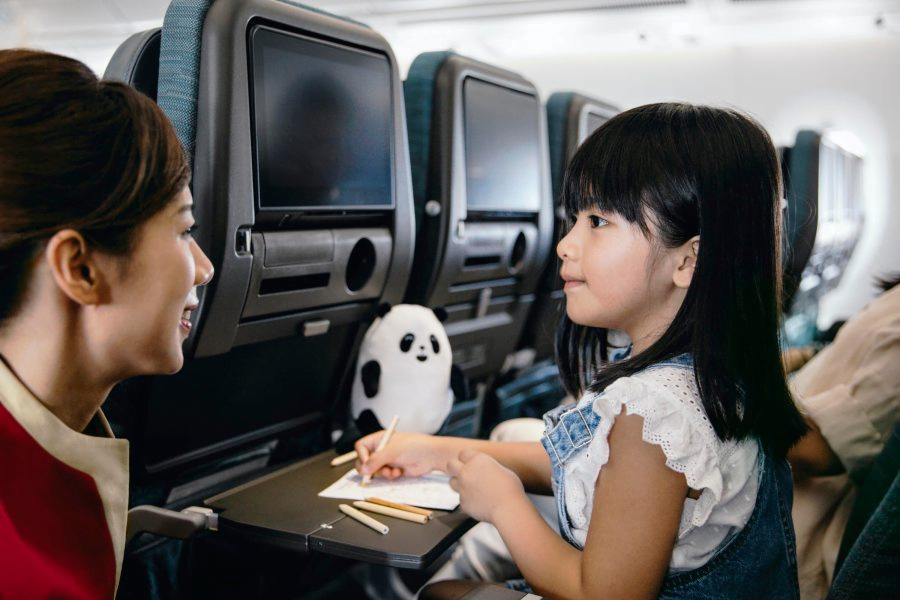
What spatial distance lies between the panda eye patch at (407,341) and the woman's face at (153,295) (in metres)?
0.87

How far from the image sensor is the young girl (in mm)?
1013

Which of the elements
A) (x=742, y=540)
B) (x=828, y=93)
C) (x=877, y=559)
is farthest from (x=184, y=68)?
(x=828, y=93)

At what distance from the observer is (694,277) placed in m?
1.10

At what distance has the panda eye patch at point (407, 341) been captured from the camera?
69.7 inches

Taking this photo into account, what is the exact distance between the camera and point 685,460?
3.31 feet

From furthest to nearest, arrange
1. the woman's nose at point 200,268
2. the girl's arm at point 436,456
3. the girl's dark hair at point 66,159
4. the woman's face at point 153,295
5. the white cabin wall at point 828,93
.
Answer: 1. the white cabin wall at point 828,93
2. the girl's arm at point 436,456
3. the woman's nose at point 200,268
4. the woman's face at point 153,295
5. the girl's dark hair at point 66,159

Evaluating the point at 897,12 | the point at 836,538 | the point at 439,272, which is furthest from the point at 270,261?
the point at 897,12

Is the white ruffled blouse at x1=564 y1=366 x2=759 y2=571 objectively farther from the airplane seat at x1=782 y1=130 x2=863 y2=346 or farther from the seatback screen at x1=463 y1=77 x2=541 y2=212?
the airplane seat at x1=782 y1=130 x2=863 y2=346

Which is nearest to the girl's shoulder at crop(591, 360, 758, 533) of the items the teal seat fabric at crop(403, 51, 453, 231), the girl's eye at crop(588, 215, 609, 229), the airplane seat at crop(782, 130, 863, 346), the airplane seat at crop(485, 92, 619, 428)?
the girl's eye at crop(588, 215, 609, 229)

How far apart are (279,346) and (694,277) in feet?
2.67

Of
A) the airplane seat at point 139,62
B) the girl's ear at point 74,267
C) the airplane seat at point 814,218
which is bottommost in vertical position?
the airplane seat at point 814,218

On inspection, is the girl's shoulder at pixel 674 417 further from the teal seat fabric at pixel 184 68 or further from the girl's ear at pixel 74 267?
the teal seat fabric at pixel 184 68

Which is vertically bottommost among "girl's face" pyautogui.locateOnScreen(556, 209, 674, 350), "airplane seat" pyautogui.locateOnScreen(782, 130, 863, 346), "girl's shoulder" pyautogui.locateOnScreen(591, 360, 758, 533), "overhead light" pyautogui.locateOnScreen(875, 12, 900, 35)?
"airplane seat" pyautogui.locateOnScreen(782, 130, 863, 346)

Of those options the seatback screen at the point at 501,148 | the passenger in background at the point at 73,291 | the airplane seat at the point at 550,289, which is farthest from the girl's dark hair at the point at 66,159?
the airplane seat at the point at 550,289
